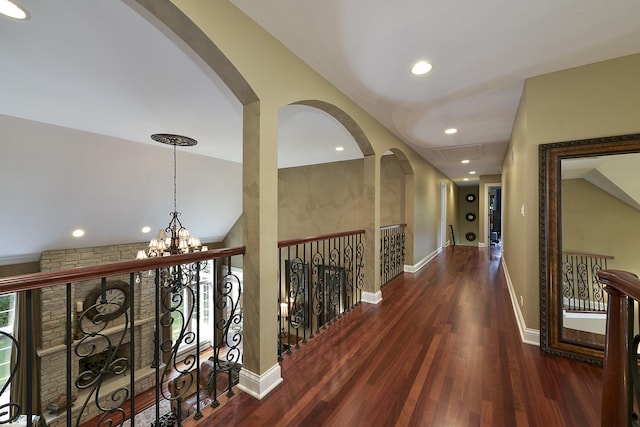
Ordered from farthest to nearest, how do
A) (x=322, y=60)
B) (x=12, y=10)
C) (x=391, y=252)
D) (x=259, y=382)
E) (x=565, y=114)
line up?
(x=391, y=252), (x=565, y=114), (x=322, y=60), (x=259, y=382), (x=12, y=10)

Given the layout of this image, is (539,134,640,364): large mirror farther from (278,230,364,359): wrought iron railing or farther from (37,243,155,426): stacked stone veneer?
(37,243,155,426): stacked stone veneer

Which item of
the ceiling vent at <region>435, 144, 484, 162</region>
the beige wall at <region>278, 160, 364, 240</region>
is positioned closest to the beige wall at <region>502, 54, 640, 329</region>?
the ceiling vent at <region>435, 144, 484, 162</region>

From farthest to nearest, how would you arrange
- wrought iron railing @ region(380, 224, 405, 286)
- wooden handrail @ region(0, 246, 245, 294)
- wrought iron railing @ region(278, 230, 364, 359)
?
wrought iron railing @ region(380, 224, 405, 286) < wrought iron railing @ region(278, 230, 364, 359) < wooden handrail @ region(0, 246, 245, 294)

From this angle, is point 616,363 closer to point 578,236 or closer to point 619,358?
point 619,358

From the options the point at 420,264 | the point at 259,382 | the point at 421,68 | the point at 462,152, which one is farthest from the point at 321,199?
the point at 259,382

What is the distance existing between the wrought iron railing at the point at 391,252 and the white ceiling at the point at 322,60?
182cm

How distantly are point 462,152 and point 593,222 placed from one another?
11.3 feet

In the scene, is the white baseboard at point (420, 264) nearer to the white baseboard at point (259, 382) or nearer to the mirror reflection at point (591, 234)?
the mirror reflection at point (591, 234)

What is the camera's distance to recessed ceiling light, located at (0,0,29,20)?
5.06ft

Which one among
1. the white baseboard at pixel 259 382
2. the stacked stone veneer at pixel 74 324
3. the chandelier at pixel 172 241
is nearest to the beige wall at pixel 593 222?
the white baseboard at pixel 259 382

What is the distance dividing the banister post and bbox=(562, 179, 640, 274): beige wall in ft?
5.49

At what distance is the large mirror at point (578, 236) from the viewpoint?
2.29 metres

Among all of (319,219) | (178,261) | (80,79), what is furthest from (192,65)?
(319,219)

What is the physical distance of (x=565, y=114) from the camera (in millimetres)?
2383
